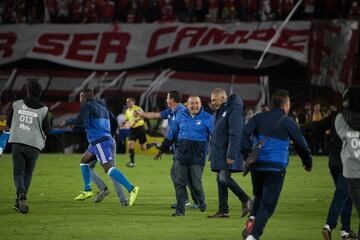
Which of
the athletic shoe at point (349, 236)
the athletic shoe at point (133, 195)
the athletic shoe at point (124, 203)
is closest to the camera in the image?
the athletic shoe at point (349, 236)

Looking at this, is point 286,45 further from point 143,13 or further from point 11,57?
point 11,57

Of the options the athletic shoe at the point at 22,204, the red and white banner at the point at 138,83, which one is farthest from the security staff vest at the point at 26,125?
the red and white banner at the point at 138,83

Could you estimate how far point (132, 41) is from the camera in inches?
1448

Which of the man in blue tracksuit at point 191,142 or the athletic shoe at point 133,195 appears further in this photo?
the athletic shoe at point 133,195

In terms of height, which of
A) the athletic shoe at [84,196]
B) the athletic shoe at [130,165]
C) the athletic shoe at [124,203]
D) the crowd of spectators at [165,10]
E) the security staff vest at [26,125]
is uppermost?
the security staff vest at [26,125]

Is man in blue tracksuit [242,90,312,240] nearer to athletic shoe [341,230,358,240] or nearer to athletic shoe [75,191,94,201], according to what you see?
athletic shoe [341,230,358,240]

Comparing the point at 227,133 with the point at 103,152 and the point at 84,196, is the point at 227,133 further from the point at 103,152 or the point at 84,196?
the point at 84,196

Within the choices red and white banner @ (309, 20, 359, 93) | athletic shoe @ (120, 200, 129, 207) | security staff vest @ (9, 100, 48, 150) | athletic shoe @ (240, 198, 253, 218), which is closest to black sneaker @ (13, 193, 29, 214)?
security staff vest @ (9, 100, 48, 150)

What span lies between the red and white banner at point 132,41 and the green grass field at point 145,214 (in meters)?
10.9

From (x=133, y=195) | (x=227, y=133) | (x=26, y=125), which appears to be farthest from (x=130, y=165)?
(x=227, y=133)

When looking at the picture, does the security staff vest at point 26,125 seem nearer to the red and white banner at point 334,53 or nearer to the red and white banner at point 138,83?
the red and white banner at point 334,53

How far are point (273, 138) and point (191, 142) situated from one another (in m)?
4.43

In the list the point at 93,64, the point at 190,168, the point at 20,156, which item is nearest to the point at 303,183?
the point at 190,168

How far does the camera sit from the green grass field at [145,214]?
1340 cm
